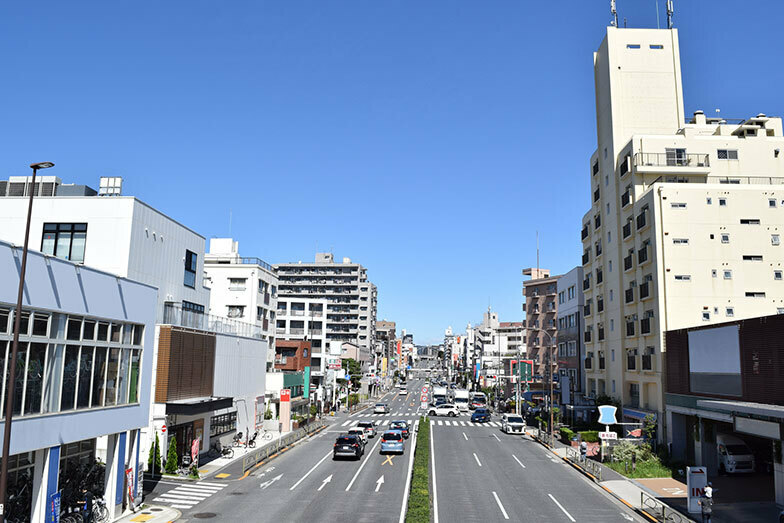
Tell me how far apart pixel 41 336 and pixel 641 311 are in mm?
42228

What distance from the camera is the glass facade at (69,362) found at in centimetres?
1975

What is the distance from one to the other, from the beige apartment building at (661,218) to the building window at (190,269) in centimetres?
3439

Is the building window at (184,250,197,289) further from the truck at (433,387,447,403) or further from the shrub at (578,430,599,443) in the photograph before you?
the truck at (433,387,447,403)

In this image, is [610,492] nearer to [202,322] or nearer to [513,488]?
[513,488]

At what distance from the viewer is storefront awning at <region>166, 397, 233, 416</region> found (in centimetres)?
3378

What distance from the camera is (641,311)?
48156 mm

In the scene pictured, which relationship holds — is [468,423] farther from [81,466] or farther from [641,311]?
[81,466]

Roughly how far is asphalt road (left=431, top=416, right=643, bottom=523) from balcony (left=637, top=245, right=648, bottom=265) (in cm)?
1668

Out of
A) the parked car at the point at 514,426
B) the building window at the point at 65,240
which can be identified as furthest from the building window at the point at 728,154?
the building window at the point at 65,240

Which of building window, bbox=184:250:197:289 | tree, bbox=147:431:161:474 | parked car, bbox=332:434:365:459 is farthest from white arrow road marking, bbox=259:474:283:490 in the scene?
building window, bbox=184:250:197:289

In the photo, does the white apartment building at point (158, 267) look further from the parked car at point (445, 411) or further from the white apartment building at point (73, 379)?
the parked car at point (445, 411)

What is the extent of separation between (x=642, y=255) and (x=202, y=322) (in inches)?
1315

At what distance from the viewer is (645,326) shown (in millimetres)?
46625

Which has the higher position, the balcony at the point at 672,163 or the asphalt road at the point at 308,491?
the balcony at the point at 672,163
